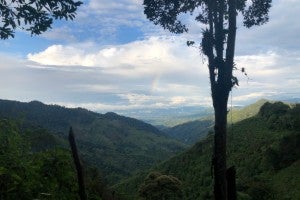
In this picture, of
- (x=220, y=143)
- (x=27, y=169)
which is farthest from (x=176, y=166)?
(x=27, y=169)

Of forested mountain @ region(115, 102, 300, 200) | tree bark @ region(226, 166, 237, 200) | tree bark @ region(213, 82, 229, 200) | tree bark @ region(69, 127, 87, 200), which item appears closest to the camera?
tree bark @ region(69, 127, 87, 200)

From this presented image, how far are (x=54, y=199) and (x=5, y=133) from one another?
7.21ft

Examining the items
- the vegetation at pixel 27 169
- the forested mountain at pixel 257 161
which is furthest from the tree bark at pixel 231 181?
the forested mountain at pixel 257 161

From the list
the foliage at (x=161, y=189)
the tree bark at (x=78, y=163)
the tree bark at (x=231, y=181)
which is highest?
the tree bark at (x=78, y=163)

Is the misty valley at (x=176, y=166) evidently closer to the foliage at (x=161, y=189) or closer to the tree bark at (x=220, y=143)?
the foliage at (x=161, y=189)

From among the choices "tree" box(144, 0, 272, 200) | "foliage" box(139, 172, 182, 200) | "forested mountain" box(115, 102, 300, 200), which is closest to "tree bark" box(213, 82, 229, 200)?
"tree" box(144, 0, 272, 200)

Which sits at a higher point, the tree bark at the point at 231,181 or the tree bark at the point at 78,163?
the tree bark at the point at 78,163

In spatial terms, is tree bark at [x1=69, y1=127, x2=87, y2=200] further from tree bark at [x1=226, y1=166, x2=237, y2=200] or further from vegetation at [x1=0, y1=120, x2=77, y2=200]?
tree bark at [x1=226, y1=166, x2=237, y2=200]

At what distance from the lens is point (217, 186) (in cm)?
1455

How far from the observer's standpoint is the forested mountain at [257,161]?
55250 mm

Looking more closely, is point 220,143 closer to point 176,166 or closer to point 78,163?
point 78,163

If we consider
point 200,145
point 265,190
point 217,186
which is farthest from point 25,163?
point 200,145

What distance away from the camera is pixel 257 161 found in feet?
266

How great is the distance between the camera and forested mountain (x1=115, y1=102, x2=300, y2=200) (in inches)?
2175
